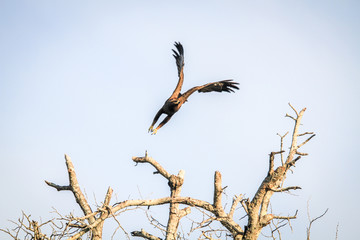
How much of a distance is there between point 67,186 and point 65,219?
1.38 m

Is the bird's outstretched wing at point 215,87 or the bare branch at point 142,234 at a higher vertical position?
the bird's outstretched wing at point 215,87

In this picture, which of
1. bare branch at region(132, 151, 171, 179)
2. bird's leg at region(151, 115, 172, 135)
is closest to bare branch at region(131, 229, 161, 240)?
bare branch at region(132, 151, 171, 179)

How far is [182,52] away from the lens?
10344 millimetres

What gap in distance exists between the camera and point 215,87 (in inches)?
380

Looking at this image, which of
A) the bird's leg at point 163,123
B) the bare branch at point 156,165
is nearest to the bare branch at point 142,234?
the bare branch at point 156,165

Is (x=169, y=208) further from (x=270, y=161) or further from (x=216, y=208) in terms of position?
(x=270, y=161)

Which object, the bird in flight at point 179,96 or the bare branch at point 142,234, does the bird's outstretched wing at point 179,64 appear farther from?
the bare branch at point 142,234

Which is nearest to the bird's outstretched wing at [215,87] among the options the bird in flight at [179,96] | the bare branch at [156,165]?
the bird in flight at [179,96]

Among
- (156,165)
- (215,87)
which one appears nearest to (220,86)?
(215,87)

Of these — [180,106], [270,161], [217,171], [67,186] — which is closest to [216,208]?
[217,171]

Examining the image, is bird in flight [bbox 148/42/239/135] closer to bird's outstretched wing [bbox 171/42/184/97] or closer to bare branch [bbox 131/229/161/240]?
bird's outstretched wing [bbox 171/42/184/97]

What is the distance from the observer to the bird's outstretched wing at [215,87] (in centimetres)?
907

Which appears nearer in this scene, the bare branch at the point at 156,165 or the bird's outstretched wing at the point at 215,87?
the bare branch at the point at 156,165

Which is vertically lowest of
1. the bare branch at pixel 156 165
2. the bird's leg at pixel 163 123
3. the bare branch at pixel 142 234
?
the bare branch at pixel 142 234
